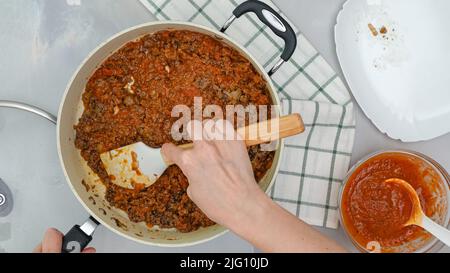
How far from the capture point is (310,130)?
1.08m

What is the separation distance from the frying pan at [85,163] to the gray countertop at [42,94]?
0.25 ft

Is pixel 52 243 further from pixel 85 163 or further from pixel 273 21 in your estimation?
pixel 273 21


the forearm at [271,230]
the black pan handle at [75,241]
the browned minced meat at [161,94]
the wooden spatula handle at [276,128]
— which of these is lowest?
the forearm at [271,230]

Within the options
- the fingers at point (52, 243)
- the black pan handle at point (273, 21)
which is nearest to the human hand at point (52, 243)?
the fingers at point (52, 243)

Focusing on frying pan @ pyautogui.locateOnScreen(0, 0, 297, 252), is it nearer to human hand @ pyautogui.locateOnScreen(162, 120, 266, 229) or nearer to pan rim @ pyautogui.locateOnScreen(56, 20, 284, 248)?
pan rim @ pyautogui.locateOnScreen(56, 20, 284, 248)

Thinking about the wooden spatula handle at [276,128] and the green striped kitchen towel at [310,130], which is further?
the green striped kitchen towel at [310,130]

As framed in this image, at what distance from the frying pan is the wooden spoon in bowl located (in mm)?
296

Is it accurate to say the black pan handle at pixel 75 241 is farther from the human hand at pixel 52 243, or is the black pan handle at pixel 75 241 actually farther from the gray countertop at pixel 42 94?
the gray countertop at pixel 42 94


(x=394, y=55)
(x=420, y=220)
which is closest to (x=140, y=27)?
(x=394, y=55)

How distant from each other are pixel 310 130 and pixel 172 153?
0.37 meters

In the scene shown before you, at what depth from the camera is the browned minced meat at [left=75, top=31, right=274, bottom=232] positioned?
3.15 feet

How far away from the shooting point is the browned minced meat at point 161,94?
96cm

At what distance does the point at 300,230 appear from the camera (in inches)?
30.7
